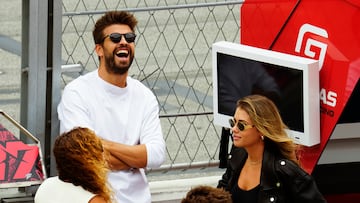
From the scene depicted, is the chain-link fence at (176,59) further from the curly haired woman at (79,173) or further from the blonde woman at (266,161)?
the curly haired woman at (79,173)

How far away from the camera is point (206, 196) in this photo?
4875 mm

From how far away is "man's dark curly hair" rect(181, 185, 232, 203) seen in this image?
484 cm

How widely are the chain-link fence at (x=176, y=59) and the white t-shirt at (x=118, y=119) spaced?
0.90 m

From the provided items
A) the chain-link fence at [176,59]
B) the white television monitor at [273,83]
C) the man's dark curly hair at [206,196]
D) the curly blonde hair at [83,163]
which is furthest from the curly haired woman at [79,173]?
the chain-link fence at [176,59]

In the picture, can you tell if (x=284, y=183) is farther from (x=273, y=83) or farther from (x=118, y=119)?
(x=118, y=119)

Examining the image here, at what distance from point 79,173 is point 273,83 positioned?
4.86 feet

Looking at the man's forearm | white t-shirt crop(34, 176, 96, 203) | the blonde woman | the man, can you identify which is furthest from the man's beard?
white t-shirt crop(34, 176, 96, 203)

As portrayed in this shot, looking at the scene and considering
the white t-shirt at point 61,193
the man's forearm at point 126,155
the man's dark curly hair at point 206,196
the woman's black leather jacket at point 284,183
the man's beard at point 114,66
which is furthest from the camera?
the man's beard at point 114,66

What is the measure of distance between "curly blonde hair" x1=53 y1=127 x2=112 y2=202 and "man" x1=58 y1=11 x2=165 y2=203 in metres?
0.82

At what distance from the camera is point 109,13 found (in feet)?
20.3

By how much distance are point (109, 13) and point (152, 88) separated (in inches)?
48.5

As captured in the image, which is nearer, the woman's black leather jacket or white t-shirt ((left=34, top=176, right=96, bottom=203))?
white t-shirt ((left=34, top=176, right=96, bottom=203))

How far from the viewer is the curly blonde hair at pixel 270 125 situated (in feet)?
18.6

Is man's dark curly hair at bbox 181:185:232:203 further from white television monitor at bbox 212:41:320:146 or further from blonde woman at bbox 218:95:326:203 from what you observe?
white television monitor at bbox 212:41:320:146
